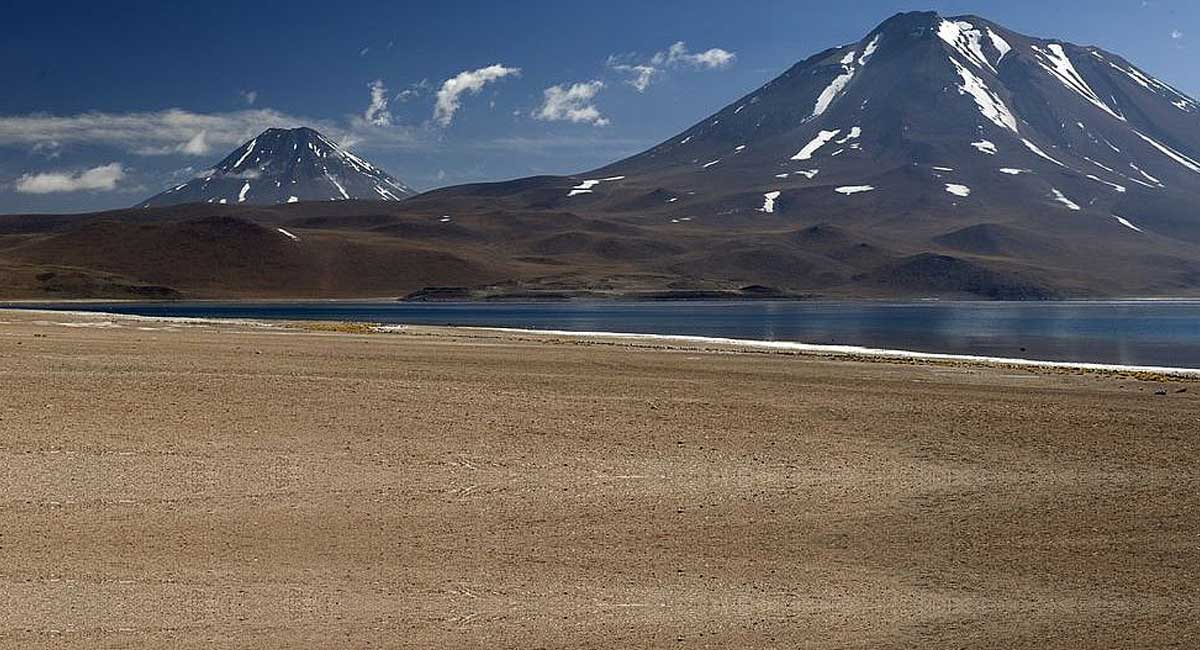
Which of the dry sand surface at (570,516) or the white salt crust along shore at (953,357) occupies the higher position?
the white salt crust along shore at (953,357)

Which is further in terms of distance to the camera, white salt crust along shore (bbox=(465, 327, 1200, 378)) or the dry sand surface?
white salt crust along shore (bbox=(465, 327, 1200, 378))

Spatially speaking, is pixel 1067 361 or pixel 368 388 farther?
pixel 1067 361

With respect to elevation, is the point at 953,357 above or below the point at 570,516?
above

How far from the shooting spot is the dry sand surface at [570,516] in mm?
10023

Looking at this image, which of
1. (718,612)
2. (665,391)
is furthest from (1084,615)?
(665,391)

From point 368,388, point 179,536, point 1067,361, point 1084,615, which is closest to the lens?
point 1084,615

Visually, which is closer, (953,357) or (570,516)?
Result: (570,516)

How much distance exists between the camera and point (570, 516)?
1337 cm

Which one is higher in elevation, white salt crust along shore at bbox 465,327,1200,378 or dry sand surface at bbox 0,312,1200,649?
white salt crust along shore at bbox 465,327,1200,378

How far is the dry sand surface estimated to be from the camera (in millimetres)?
10023

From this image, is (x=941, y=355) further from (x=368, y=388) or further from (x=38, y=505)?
(x=38, y=505)

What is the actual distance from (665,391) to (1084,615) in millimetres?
13362

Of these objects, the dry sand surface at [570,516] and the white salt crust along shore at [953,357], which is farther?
the white salt crust along shore at [953,357]

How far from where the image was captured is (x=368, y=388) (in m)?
21.4
